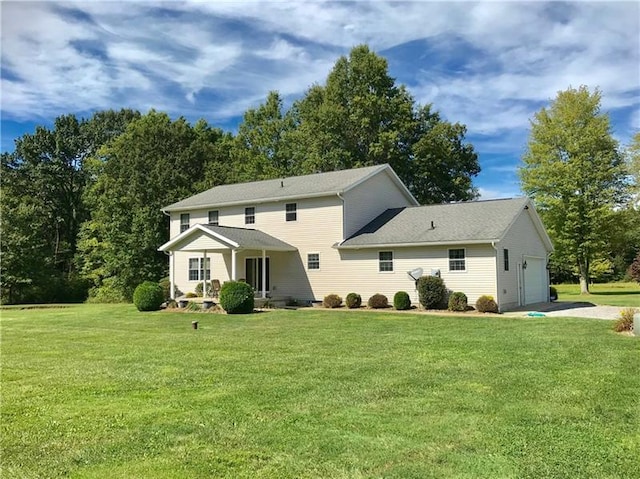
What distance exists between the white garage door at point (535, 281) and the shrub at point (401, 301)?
5904 millimetres

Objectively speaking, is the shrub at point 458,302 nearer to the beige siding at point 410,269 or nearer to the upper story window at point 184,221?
the beige siding at point 410,269

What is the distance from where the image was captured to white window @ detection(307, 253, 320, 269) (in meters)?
24.4

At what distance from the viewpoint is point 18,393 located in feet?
22.6

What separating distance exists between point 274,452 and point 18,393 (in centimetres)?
427

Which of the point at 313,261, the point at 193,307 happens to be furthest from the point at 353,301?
the point at 193,307

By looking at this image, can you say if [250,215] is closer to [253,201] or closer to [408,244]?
[253,201]

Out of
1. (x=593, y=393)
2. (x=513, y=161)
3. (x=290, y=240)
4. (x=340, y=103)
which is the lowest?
(x=593, y=393)

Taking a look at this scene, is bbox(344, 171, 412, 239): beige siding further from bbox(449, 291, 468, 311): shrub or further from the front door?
bbox(449, 291, 468, 311): shrub

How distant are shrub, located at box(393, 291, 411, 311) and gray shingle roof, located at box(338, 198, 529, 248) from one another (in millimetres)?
2145

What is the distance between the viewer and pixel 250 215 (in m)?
26.7

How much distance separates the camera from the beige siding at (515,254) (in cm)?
2033

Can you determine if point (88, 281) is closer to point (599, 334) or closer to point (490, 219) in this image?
point (490, 219)

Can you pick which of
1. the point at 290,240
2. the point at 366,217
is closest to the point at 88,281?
the point at 290,240

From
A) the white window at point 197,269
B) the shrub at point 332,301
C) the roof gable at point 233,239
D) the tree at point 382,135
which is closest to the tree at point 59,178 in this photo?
the white window at point 197,269
